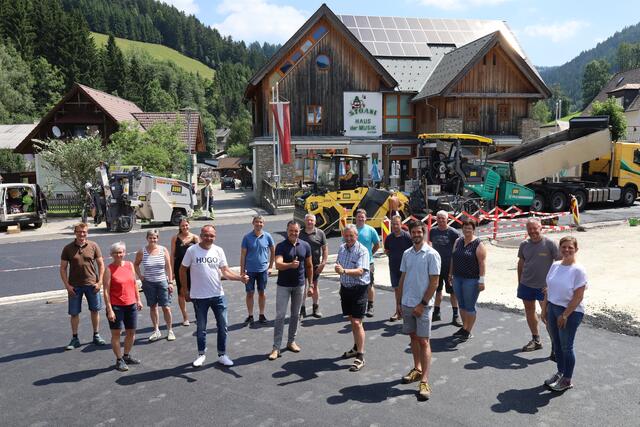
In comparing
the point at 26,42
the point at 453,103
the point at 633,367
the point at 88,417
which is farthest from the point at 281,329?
the point at 26,42

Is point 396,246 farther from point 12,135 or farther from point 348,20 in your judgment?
point 12,135

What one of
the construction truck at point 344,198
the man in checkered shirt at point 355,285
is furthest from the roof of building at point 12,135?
the man in checkered shirt at point 355,285

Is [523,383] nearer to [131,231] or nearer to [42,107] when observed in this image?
[131,231]

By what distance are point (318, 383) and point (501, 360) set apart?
240cm

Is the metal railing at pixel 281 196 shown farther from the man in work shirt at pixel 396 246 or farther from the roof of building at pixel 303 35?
the man in work shirt at pixel 396 246

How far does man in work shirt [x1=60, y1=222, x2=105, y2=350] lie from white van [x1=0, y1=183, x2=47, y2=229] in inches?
627

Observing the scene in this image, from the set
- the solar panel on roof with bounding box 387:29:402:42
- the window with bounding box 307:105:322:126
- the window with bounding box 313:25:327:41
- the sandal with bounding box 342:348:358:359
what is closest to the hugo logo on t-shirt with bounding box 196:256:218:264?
the sandal with bounding box 342:348:358:359

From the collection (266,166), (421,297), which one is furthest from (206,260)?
(266,166)

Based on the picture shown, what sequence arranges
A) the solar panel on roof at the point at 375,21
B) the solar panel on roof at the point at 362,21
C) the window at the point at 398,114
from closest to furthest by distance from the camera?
the window at the point at 398,114 < the solar panel on roof at the point at 362,21 < the solar panel on roof at the point at 375,21

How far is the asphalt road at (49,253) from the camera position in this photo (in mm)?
11758

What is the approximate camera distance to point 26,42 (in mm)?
72562

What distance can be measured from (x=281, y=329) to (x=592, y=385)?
375 cm

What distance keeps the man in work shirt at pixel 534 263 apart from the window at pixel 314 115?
24.7 metres

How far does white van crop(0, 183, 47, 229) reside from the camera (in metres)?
20.6
